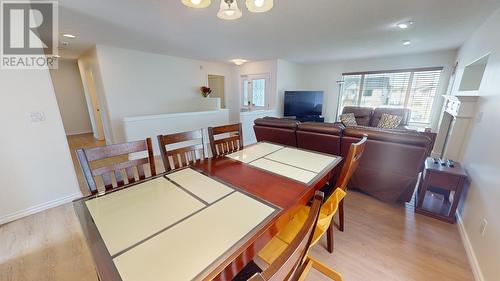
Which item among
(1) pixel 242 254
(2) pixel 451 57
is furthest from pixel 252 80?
(1) pixel 242 254

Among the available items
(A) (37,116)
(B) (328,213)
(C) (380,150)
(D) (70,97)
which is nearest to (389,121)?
(C) (380,150)

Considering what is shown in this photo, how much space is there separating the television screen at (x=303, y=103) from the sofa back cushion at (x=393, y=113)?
152 cm

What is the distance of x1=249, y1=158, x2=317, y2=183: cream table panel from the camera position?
133cm

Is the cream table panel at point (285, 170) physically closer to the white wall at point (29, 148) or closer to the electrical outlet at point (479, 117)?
the electrical outlet at point (479, 117)

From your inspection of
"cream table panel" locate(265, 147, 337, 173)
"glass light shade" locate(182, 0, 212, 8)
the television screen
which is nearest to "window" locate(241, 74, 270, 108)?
the television screen

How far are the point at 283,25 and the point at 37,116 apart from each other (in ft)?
10.8

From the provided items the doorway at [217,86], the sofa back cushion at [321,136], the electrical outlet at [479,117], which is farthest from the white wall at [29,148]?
the doorway at [217,86]

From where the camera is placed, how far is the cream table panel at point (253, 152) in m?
1.73

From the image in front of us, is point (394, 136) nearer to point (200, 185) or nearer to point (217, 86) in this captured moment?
point (200, 185)

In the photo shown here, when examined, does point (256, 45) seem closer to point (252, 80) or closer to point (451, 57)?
point (252, 80)

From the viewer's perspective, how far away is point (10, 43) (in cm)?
196

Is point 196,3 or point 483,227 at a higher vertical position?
point 196,3

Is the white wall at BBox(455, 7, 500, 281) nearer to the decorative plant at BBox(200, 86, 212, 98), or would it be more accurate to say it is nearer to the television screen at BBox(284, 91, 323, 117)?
the television screen at BBox(284, 91, 323, 117)

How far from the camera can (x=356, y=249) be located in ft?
5.51
